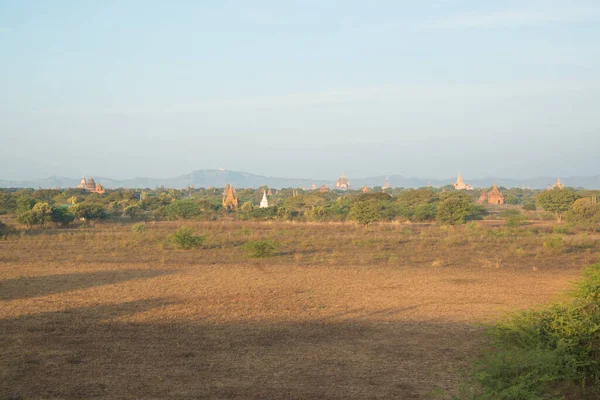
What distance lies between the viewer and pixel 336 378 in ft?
21.9

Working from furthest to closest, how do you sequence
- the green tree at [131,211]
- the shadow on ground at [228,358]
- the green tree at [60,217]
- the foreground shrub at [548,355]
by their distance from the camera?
the green tree at [131,211] < the green tree at [60,217] < the shadow on ground at [228,358] < the foreground shrub at [548,355]

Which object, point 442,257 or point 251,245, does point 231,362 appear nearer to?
point 251,245

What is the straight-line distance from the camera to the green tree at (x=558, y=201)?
38250mm

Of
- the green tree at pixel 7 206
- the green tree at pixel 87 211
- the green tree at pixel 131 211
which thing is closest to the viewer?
the green tree at pixel 87 211

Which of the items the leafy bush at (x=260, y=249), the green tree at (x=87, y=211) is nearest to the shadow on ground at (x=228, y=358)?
the leafy bush at (x=260, y=249)

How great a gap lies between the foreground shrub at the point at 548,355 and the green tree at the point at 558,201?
109ft

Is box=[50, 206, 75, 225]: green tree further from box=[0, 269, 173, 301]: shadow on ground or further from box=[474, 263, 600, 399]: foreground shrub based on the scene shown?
box=[474, 263, 600, 399]: foreground shrub

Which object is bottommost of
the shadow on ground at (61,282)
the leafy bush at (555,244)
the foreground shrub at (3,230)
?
the shadow on ground at (61,282)

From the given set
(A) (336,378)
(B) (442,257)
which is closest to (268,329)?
(A) (336,378)

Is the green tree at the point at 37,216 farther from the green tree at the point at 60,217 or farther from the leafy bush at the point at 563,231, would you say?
the leafy bush at the point at 563,231

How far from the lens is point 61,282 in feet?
43.4

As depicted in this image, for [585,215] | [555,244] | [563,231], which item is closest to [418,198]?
[585,215]

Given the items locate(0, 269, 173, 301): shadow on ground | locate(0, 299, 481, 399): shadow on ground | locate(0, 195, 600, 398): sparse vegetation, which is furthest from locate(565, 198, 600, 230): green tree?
locate(0, 299, 481, 399): shadow on ground

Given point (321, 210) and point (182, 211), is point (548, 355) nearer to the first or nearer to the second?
point (321, 210)
